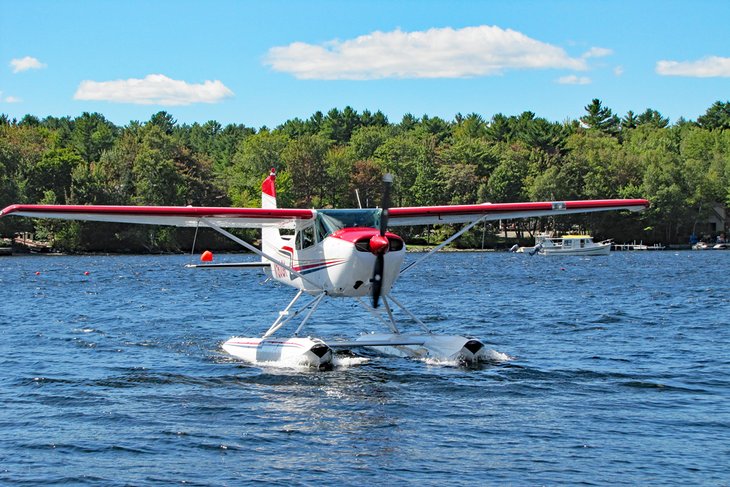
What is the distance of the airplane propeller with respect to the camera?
14.3 meters

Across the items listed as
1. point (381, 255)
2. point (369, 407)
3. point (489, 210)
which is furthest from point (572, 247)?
point (369, 407)

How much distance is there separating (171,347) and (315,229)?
4738 mm

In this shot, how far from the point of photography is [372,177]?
303 feet

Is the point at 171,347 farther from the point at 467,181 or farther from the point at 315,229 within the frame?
the point at 467,181

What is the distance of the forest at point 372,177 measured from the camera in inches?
3231

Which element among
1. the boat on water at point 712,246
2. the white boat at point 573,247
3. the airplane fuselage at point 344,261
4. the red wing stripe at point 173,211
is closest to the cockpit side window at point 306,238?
the airplane fuselage at point 344,261

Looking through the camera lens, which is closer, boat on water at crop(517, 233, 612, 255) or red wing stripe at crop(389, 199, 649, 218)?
red wing stripe at crop(389, 199, 649, 218)

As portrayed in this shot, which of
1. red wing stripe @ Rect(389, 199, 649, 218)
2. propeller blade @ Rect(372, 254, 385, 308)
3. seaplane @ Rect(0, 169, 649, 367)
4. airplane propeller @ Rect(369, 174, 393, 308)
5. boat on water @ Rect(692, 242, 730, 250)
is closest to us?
airplane propeller @ Rect(369, 174, 393, 308)

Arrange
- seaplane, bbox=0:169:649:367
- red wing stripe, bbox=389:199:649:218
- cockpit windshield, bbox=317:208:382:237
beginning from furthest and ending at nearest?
1. red wing stripe, bbox=389:199:649:218
2. cockpit windshield, bbox=317:208:382:237
3. seaplane, bbox=0:169:649:367

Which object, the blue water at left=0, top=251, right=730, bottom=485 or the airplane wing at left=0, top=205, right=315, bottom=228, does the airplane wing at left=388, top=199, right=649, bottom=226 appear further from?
the blue water at left=0, top=251, right=730, bottom=485

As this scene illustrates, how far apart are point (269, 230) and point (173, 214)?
12.2 feet

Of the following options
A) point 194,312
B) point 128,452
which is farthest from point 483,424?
point 194,312

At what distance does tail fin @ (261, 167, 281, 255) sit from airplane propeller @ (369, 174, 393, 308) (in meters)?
4.12

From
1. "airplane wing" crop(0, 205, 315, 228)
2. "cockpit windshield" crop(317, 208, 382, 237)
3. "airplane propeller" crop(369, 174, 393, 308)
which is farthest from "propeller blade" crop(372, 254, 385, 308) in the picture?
"airplane wing" crop(0, 205, 315, 228)
